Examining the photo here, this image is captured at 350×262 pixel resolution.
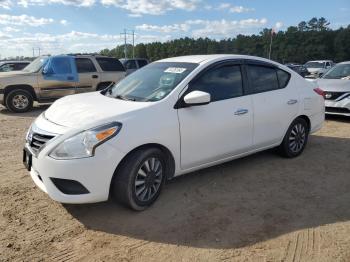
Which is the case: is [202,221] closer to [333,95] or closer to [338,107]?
[338,107]

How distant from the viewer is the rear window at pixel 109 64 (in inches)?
491

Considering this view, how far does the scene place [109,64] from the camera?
1269 centimetres

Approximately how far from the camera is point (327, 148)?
21.3 ft

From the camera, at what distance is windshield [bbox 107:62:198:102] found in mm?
4238

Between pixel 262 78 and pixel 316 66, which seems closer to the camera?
pixel 262 78

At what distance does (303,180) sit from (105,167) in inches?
114

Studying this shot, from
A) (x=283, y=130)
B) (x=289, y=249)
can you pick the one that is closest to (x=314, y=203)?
(x=289, y=249)

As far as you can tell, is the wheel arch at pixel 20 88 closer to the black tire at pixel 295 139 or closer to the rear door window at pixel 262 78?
the rear door window at pixel 262 78

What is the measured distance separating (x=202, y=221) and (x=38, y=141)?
193 centimetres

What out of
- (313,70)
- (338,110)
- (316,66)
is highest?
(316,66)

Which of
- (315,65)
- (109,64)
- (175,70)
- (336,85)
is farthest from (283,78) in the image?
(315,65)

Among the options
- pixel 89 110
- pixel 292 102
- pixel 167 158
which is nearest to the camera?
pixel 89 110

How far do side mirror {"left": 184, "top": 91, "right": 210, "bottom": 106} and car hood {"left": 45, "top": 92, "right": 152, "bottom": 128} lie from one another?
1.49 feet

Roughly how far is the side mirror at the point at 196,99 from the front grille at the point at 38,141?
153cm
